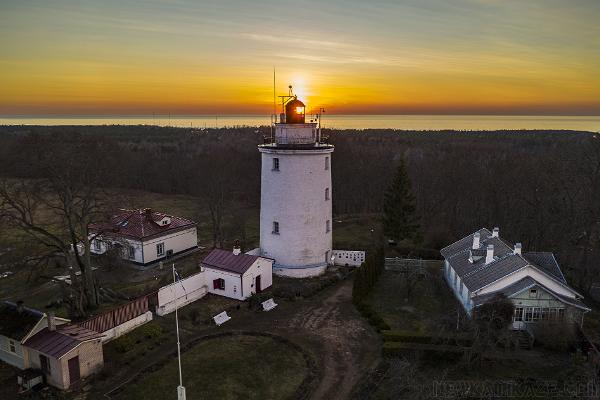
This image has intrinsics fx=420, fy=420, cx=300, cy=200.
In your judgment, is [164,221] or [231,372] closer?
[231,372]

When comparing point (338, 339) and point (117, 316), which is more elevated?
point (117, 316)

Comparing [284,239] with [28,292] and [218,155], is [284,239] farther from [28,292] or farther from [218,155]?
[218,155]

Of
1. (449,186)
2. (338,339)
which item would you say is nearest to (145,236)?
(338,339)

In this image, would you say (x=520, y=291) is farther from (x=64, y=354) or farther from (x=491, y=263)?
(x=64, y=354)

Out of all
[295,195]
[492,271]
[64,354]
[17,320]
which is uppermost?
[295,195]

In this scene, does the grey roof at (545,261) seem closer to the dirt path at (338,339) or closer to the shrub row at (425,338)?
the shrub row at (425,338)

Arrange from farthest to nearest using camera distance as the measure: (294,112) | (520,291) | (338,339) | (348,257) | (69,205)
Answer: (348,257), (294,112), (69,205), (338,339), (520,291)
